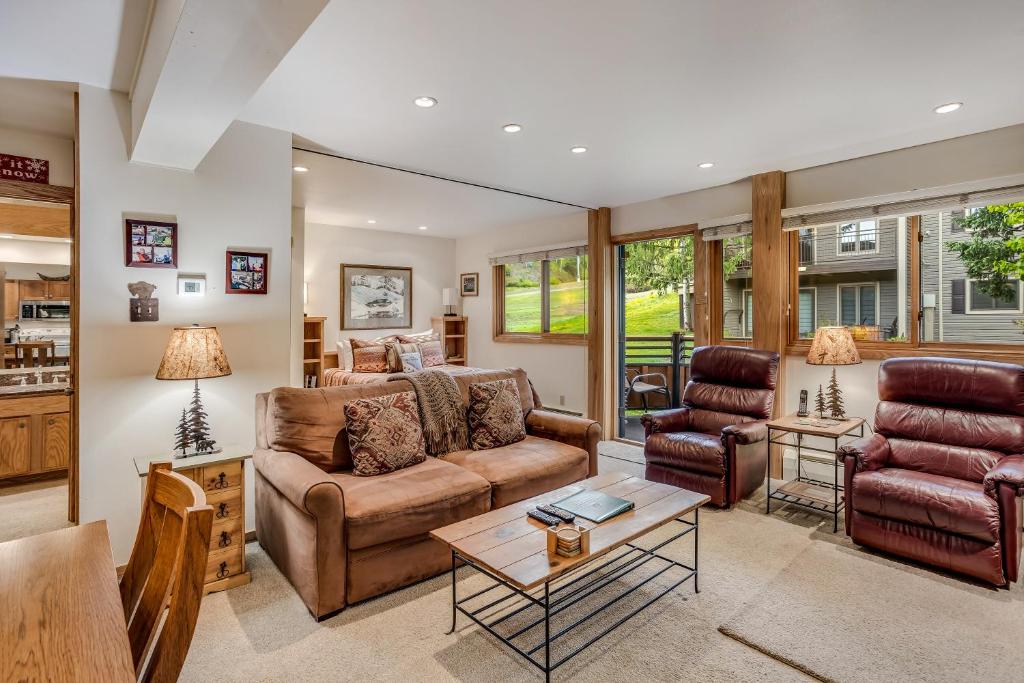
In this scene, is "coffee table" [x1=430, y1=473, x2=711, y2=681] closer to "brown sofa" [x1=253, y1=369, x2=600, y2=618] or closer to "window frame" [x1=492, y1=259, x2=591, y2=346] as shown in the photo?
"brown sofa" [x1=253, y1=369, x2=600, y2=618]

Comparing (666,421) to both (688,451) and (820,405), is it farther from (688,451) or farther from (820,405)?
(820,405)

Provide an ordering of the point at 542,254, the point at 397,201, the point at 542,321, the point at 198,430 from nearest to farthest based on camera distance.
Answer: the point at 198,430, the point at 397,201, the point at 542,254, the point at 542,321

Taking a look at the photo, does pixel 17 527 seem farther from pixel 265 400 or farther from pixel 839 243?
pixel 839 243

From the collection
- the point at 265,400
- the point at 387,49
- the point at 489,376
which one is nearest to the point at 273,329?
the point at 265,400

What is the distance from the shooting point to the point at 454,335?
24.8ft

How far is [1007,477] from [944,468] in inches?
25.5

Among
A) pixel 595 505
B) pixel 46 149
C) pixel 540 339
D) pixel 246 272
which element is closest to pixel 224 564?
pixel 246 272

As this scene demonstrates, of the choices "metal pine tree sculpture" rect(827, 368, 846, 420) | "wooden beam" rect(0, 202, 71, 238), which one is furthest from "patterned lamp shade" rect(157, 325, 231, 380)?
"metal pine tree sculpture" rect(827, 368, 846, 420)

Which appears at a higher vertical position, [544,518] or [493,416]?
[493,416]

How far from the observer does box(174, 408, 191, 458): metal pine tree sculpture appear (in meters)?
2.64

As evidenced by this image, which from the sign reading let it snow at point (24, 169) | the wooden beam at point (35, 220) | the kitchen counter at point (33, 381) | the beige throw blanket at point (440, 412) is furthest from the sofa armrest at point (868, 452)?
the wooden beam at point (35, 220)

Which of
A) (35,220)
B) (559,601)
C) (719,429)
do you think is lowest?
(559,601)

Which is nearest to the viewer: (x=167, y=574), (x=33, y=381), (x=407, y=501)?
(x=167, y=574)

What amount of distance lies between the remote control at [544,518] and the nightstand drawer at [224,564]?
1.52 m
